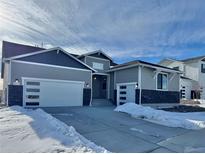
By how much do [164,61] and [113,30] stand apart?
65.0 ft

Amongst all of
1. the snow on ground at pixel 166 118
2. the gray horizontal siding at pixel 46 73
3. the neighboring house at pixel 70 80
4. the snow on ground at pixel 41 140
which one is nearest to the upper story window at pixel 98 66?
the neighboring house at pixel 70 80

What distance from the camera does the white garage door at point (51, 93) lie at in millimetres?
11876

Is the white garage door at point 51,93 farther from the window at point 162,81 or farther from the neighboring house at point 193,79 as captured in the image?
the neighboring house at point 193,79

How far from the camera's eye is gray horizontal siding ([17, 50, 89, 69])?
40.2 feet

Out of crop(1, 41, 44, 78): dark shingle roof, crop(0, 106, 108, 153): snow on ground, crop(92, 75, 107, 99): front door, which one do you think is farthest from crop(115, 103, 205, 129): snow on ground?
crop(1, 41, 44, 78): dark shingle roof

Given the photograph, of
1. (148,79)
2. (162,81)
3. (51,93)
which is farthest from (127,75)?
(51,93)

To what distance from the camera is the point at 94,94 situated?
18.6m

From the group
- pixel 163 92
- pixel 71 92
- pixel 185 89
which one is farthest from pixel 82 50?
pixel 185 89

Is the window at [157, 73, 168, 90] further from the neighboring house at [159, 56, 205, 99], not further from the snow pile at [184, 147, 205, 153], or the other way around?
the snow pile at [184, 147, 205, 153]

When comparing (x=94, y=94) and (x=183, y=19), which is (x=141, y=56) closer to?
(x=94, y=94)

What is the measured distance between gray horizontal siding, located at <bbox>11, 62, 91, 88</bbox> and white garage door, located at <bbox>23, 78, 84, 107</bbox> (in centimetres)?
34

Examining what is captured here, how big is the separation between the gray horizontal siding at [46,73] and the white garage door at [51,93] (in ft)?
1.13

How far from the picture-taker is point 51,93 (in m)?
12.8

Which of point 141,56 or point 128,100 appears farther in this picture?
point 141,56
